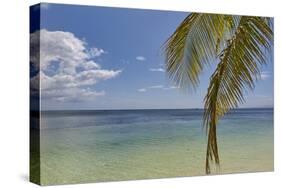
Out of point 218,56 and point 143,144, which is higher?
point 218,56

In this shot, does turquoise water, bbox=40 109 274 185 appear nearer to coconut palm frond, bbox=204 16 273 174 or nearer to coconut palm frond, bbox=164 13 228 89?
coconut palm frond, bbox=204 16 273 174

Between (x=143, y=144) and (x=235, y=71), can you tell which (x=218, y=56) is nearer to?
(x=235, y=71)

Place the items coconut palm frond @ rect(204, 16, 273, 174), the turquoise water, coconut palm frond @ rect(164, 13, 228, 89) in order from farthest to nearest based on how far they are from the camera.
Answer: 1. coconut palm frond @ rect(204, 16, 273, 174)
2. coconut palm frond @ rect(164, 13, 228, 89)
3. the turquoise water

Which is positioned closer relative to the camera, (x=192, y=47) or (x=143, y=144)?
(x=143, y=144)

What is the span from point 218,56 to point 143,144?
1611 mm

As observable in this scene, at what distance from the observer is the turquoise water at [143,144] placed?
326 inches

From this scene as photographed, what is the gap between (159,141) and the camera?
8922 mm

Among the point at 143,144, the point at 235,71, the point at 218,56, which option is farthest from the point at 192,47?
the point at 143,144

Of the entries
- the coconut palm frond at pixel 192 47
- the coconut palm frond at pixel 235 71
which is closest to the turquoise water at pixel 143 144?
the coconut palm frond at pixel 235 71

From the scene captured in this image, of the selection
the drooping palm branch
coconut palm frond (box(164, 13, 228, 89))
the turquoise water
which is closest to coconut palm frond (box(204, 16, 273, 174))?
the drooping palm branch

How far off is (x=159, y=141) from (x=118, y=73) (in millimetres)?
1026

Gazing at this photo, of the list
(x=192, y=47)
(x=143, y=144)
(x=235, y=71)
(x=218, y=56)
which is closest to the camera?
(x=143, y=144)

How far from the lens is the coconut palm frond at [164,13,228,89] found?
29.9 ft

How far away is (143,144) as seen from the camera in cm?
881
